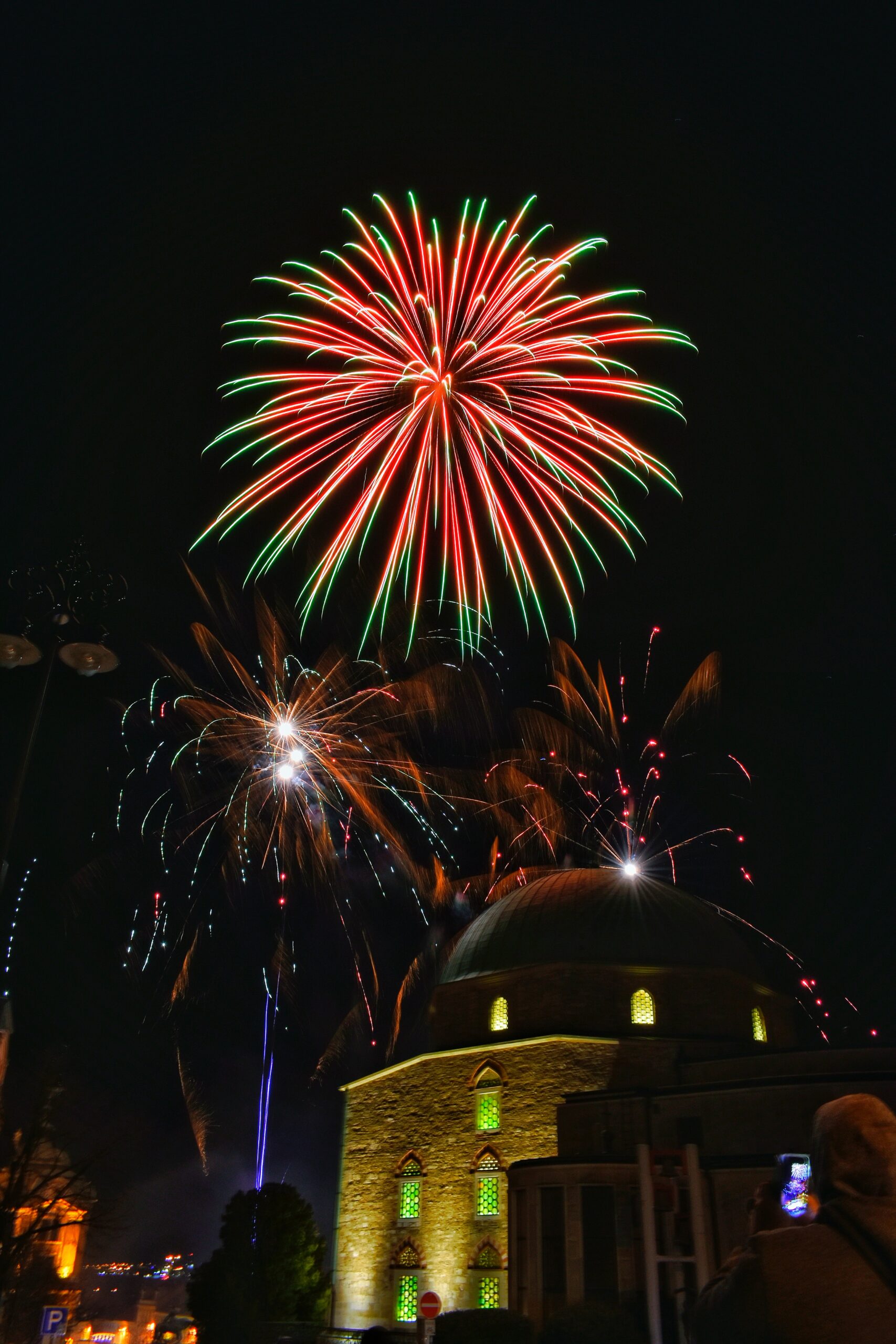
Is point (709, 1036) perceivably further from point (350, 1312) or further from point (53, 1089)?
point (53, 1089)

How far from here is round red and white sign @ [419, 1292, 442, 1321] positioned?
18.5m

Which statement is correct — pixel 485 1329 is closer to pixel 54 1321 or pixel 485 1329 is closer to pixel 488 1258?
pixel 488 1258

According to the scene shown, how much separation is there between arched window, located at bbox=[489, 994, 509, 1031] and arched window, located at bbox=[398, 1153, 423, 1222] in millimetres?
5062

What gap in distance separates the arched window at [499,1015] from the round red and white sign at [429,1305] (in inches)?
728

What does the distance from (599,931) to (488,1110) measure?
728 centimetres

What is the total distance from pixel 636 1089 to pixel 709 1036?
477cm

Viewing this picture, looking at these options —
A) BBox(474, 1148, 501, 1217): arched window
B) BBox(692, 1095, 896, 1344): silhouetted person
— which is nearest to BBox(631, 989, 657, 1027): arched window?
BBox(474, 1148, 501, 1217): arched window

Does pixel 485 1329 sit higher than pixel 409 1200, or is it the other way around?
pixel 409 1200

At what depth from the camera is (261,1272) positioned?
124ft

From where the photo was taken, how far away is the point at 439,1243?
34.2 metres

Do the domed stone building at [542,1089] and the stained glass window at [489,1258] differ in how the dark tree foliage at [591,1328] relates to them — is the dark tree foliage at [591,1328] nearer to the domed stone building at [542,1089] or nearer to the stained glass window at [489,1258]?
the domed stone building at [542,1089]

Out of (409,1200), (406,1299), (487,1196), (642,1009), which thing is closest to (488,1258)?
(487,1196)

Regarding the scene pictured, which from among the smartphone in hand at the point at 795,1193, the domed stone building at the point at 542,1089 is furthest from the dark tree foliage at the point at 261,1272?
the smartphone in hand at the point at 795,1193

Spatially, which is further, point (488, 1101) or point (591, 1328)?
point (488, 1101)
